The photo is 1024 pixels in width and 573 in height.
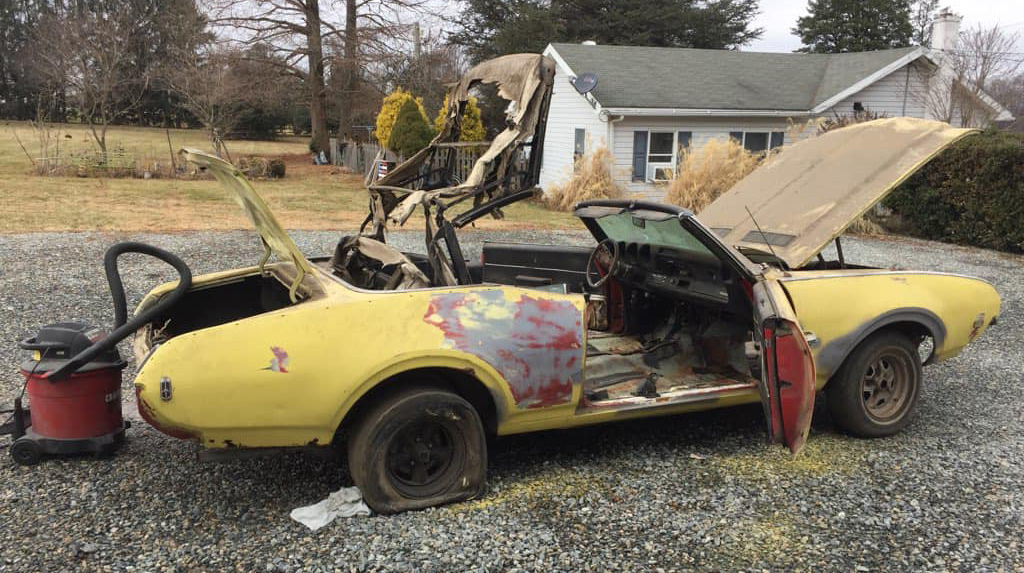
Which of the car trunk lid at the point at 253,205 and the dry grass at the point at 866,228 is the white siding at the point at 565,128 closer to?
the dry grass at the point at 866,228

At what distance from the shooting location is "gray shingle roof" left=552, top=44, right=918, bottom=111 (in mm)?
18016

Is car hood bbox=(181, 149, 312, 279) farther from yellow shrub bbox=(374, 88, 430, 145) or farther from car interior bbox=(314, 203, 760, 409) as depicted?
yellow shrub bbox=(374, 88, 430, 145)

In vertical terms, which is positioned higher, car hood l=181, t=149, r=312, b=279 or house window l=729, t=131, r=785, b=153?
house window l=729, t=131, r=785, b=153

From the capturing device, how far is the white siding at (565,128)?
18.0m

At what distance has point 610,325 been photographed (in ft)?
16.9

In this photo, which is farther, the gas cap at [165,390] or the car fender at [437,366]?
the car fender at [437,366]

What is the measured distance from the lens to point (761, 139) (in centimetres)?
1891

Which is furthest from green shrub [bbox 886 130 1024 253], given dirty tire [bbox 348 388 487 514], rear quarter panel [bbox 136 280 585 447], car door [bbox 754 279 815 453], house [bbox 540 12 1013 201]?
dirty tire [bbox 348 388 487 514]

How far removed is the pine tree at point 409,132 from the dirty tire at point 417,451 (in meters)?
18.7

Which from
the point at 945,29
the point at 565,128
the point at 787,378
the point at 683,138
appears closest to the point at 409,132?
the point at 565,128

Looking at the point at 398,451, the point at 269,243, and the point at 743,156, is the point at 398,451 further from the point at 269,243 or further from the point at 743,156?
the point at 743,156

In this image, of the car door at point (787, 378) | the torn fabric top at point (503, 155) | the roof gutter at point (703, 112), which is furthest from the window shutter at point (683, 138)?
the car door at point (787, 378)

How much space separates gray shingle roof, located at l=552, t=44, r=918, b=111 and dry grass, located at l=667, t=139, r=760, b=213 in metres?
3.07

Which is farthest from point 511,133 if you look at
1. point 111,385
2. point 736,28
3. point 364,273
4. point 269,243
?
point 736,28
